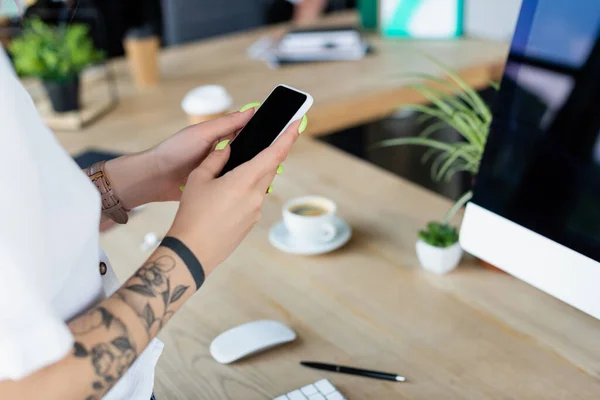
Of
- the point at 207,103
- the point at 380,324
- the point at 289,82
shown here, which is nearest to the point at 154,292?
the point at 380,324

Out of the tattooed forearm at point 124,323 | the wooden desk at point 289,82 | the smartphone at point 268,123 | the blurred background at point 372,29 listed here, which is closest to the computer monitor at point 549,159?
the smartphone at point 268,123

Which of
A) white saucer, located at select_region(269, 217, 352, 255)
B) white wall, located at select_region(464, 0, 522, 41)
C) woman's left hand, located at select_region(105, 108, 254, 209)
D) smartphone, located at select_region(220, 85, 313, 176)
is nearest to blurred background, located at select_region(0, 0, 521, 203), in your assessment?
white wall, located at select_region(464, 0, 522, 41)

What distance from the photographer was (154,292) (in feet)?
1.89

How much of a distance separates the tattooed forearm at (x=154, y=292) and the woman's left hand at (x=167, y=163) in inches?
10.4

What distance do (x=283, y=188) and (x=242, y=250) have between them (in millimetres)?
253

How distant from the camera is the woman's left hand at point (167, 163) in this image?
2.67 ft

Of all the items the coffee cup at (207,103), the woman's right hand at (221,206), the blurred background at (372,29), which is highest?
the woman's right hand at (221,206)

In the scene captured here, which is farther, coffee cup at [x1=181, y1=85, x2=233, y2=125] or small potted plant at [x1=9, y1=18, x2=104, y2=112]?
small potted plant at [x1=9, y1=18, x2=104, y2=112]

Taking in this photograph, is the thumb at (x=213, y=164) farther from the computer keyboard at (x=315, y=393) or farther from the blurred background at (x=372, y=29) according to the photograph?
the blurred background at (x=372, y=29)

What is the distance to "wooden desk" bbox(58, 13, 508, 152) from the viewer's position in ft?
5.21

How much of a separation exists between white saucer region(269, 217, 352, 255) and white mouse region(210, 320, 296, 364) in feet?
0.66

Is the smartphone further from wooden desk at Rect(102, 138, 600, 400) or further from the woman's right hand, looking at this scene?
wooden desk at Rect(102, 138, 600, 400)

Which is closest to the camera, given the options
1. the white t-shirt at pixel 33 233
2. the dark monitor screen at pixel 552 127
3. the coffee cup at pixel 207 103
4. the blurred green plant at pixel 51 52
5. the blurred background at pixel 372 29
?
the white t-shirt at pixel 33 233

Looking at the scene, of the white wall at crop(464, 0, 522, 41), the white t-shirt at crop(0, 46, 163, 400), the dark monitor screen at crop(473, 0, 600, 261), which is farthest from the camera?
the white wall at crop(464, 0, 522, 41)
